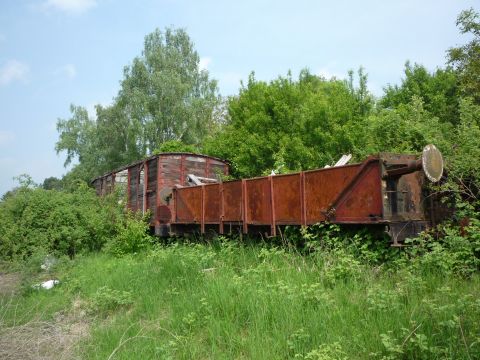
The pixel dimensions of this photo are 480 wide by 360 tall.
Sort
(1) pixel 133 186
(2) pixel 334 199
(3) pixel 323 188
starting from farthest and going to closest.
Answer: (1) pixel 133 186 → (3) pixel 323 188 → (2) pixel 334 199

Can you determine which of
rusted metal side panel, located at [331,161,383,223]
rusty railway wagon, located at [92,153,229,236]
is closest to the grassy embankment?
rusted metal side panel, located at [331,161,383,223]

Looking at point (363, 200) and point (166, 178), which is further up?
point (166, 178)

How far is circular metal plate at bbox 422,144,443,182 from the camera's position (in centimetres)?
617

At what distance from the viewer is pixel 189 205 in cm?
1160

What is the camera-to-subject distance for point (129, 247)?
41.5ft

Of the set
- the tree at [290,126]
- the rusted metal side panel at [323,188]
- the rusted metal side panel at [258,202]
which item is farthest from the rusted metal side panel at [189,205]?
the tree at [290,126]

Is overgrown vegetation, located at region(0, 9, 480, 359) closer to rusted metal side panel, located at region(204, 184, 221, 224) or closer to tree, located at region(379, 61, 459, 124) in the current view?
rusted metal side panel, located at region(204, 184, 221, 224)

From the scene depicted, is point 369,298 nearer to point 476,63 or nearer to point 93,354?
point 93,354

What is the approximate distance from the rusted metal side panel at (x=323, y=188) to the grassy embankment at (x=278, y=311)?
878 mm

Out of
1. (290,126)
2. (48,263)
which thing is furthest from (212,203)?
(290,126)

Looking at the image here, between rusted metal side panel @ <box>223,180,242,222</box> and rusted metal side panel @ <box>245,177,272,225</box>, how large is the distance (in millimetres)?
304

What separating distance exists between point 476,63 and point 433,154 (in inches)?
487

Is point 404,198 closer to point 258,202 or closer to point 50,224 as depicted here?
point 258,202

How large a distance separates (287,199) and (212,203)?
9.40 feet
